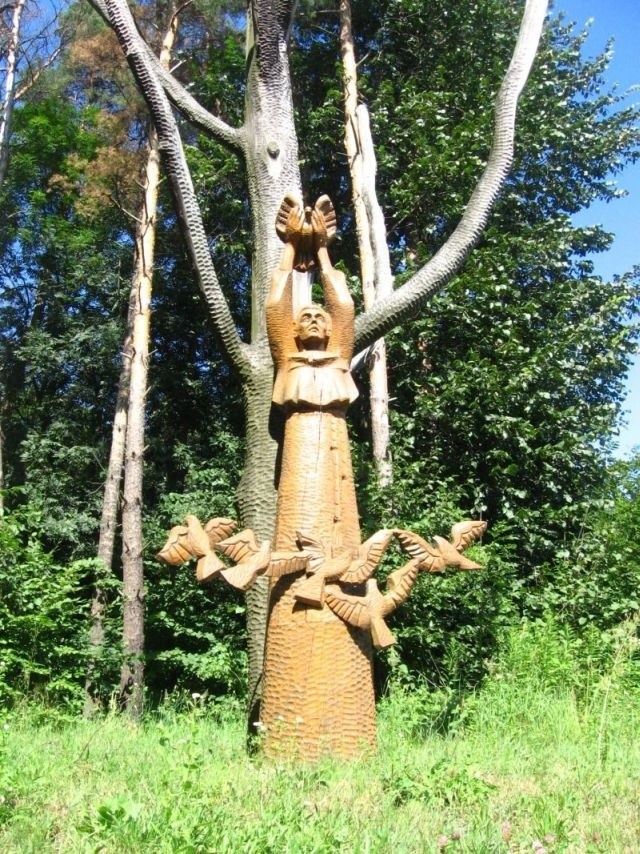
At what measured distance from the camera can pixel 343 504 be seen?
→ 14.2 feet

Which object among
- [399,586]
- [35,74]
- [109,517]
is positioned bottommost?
[399,586]

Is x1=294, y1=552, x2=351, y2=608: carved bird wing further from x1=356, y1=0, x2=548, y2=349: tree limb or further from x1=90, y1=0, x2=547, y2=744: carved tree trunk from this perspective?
x1=356, y1=0, x2=548, y2=349: tree limb

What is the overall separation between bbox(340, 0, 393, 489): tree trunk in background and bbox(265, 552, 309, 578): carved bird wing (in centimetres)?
370

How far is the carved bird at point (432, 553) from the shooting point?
4.36 metres

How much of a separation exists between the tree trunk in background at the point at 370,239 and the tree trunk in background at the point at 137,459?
2.71 m

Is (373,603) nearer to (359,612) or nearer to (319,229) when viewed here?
(359,612)

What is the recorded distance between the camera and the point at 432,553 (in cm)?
441

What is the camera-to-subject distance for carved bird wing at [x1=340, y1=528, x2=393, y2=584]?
13.3 feet

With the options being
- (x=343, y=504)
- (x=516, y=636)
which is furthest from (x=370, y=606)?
(x=516, y=636)

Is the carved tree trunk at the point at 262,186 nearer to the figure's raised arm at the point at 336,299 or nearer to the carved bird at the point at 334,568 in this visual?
the figure's raised arm at the point at 336,299

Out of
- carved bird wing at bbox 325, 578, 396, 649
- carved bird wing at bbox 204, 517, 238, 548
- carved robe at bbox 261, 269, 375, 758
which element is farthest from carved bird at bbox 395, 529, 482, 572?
carved bird wing at bbox 204, 517, 238, 548

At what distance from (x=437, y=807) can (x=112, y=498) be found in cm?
834

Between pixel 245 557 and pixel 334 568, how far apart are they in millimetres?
478

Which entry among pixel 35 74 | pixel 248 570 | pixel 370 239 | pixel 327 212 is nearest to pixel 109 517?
pixel 370 239
